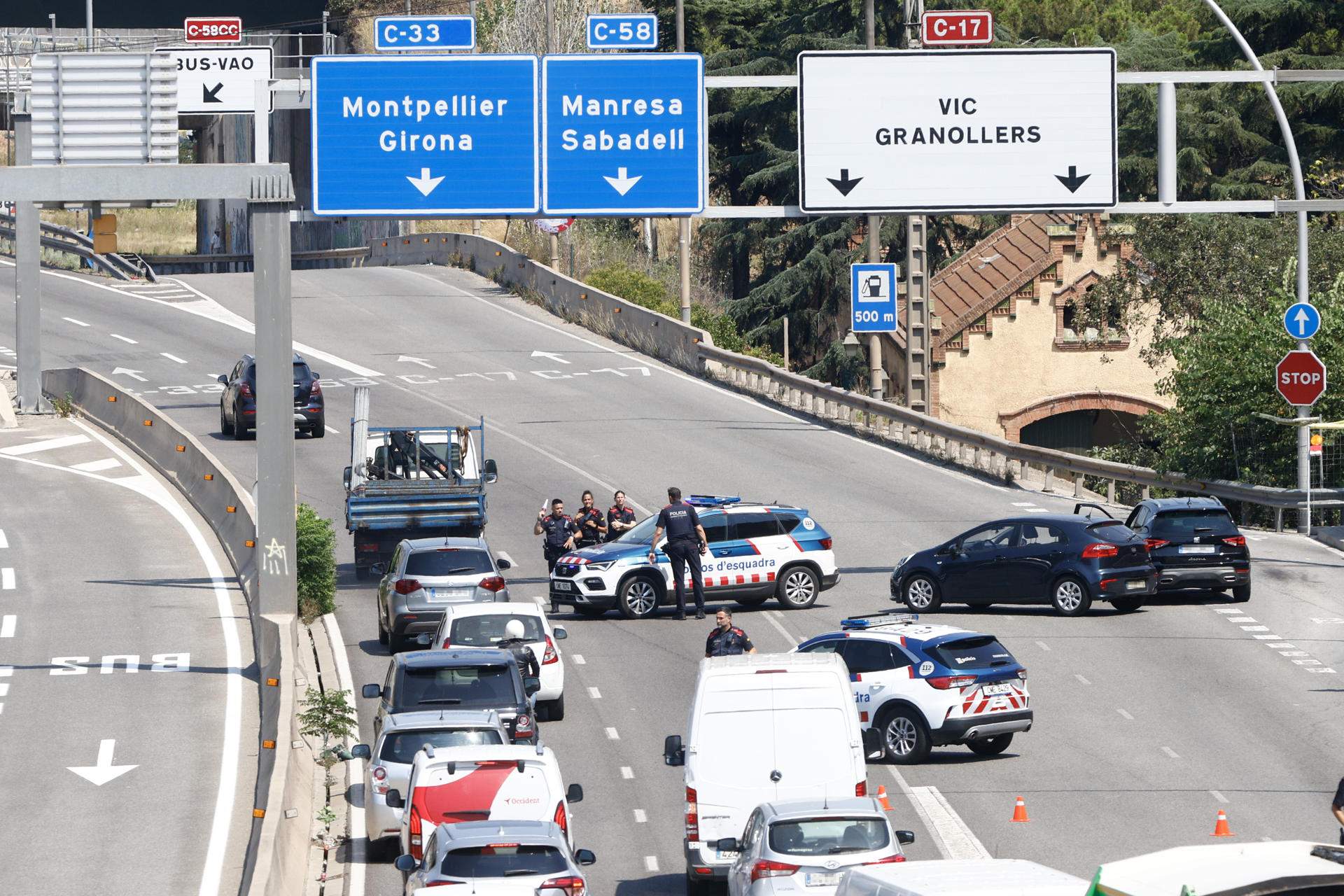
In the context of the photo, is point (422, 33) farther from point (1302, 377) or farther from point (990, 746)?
point (1302, 377)

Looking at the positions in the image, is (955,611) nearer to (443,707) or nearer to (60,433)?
(443,707)

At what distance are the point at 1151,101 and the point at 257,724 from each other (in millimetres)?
42131

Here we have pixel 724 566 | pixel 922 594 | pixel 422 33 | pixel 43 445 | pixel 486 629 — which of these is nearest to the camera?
pixel 486 629

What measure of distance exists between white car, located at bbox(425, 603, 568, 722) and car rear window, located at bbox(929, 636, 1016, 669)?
449cm

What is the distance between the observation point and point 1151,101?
192 feet

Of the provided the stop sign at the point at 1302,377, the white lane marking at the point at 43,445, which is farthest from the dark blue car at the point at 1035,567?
the white lane marking at the point at 43,445

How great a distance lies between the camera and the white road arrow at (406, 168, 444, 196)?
2597 cm

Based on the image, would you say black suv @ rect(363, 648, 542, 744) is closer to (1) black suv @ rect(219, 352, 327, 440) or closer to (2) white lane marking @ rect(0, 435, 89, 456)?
(1) black suv @ rect(219, 352, 327, 440)

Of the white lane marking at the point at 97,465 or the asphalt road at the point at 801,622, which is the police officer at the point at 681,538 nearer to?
the asphalt road at the point at 801,622

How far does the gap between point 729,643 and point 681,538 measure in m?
5.54

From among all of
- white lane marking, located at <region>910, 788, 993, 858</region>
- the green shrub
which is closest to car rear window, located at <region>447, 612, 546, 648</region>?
white lane marking, located at <region>910, 788, 993, 858</region>

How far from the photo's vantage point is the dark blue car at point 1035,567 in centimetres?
2811

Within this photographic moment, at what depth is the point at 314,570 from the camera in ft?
93.2

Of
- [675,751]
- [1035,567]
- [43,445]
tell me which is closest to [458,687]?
[675,751]
